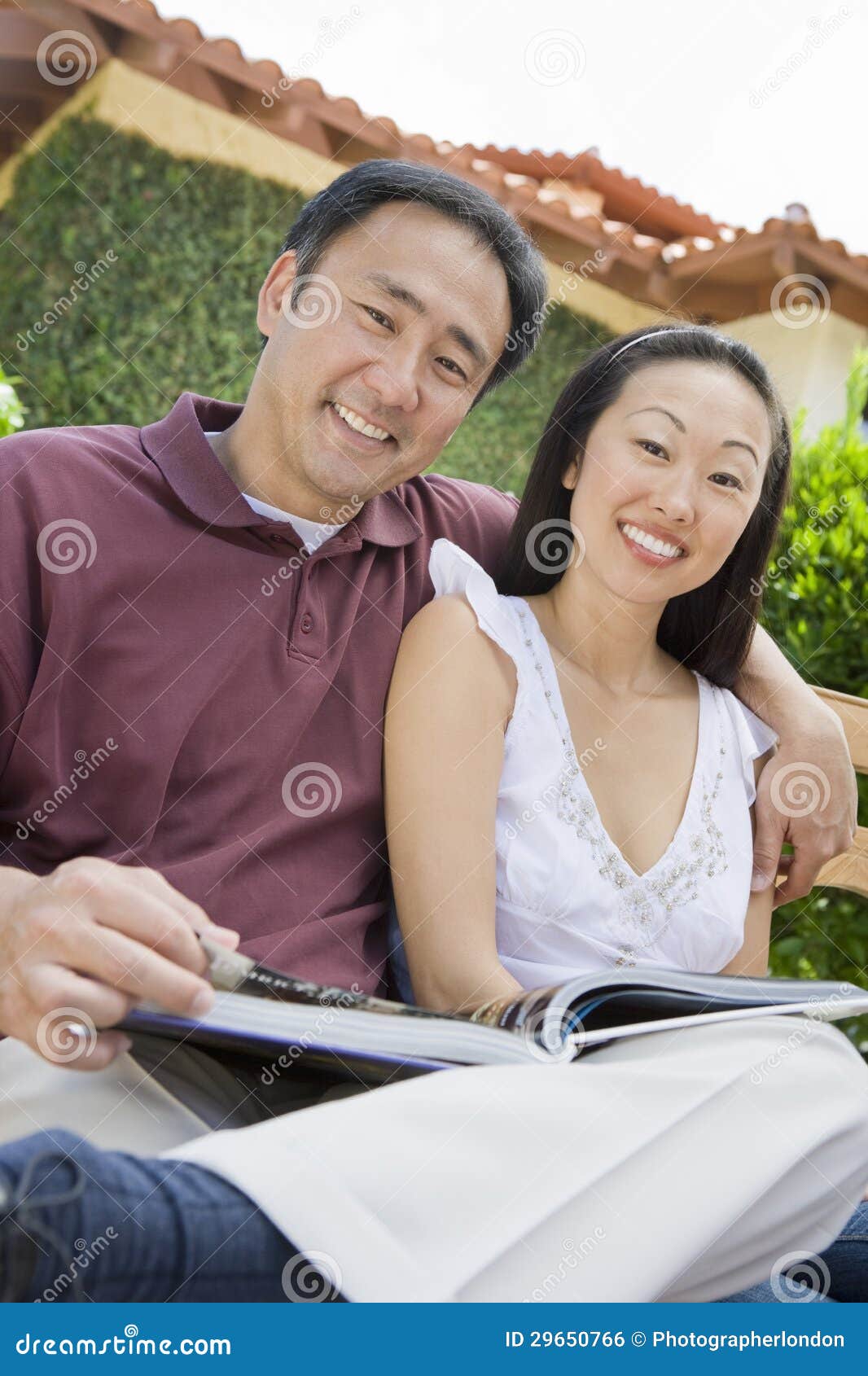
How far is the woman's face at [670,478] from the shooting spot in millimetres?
Answer: 2074

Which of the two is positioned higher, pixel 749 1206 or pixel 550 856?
pixel 550 856

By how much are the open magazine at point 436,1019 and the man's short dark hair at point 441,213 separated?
122 centimetres

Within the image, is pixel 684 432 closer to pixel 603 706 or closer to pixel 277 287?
pixel 603 706

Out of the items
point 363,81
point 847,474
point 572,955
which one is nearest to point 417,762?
point 572,955

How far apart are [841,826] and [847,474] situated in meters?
1.73

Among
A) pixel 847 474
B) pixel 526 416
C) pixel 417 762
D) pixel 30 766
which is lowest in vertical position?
pixel 30 766

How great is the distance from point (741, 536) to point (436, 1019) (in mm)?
1294

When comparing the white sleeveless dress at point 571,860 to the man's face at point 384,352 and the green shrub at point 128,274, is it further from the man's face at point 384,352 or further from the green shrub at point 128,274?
the green shrub at point 128,274

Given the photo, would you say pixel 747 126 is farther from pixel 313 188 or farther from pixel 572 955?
pixel 572 955

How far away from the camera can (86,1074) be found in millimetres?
1442


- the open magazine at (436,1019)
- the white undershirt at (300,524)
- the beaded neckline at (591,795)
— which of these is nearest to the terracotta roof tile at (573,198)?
the white undershirt at (300,524)

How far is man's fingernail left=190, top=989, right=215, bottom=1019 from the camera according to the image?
1176 mm

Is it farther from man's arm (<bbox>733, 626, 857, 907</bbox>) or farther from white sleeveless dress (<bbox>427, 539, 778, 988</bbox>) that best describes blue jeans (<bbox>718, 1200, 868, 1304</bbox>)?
man's arm (<bbox>733, 626, 857, 907</bbox>)

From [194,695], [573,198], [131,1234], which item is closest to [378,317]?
[194,695]
